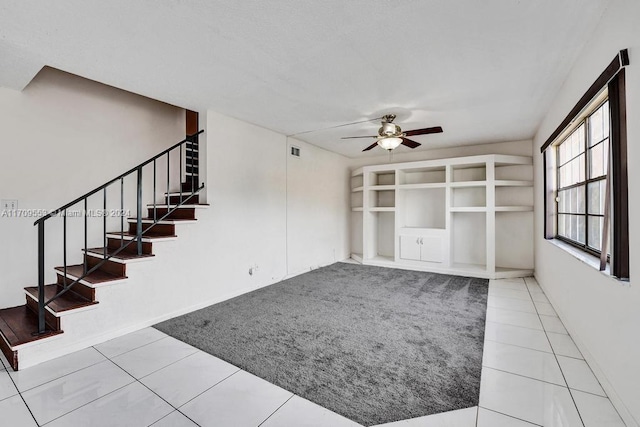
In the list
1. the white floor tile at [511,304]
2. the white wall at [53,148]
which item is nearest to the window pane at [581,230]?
the white floor tile at [511,304]

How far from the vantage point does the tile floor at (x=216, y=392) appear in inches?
62.9

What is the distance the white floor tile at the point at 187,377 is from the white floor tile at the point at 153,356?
0.26 ft

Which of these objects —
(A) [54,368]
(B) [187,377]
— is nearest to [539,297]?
(B) [187,377]

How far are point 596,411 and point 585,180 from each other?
195cm

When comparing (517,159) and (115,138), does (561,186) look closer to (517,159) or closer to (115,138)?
(517,159)

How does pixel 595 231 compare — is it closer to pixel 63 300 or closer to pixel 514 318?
pixel 514 318

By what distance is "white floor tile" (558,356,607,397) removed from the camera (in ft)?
6.00

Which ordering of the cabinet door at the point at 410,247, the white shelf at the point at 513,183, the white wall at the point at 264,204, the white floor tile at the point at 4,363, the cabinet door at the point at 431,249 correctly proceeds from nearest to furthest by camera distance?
the white floor tile at the point at 4,363 < the white wall at the point at 264,204 < the white shelf at the point at 513,183 < the cabinet door at the point at 431,249 < the cabinet door at the point at 410,247

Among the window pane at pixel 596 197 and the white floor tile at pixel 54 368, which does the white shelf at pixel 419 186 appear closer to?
the window pane at pixel 596 197

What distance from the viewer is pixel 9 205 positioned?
2.87 metres

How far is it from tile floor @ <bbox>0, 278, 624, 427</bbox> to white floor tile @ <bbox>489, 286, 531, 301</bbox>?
4.23 feet

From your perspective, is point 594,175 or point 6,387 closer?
point 6,387

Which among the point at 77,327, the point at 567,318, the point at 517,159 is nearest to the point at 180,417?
the point at 77,327

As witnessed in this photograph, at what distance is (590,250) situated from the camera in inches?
97.0
